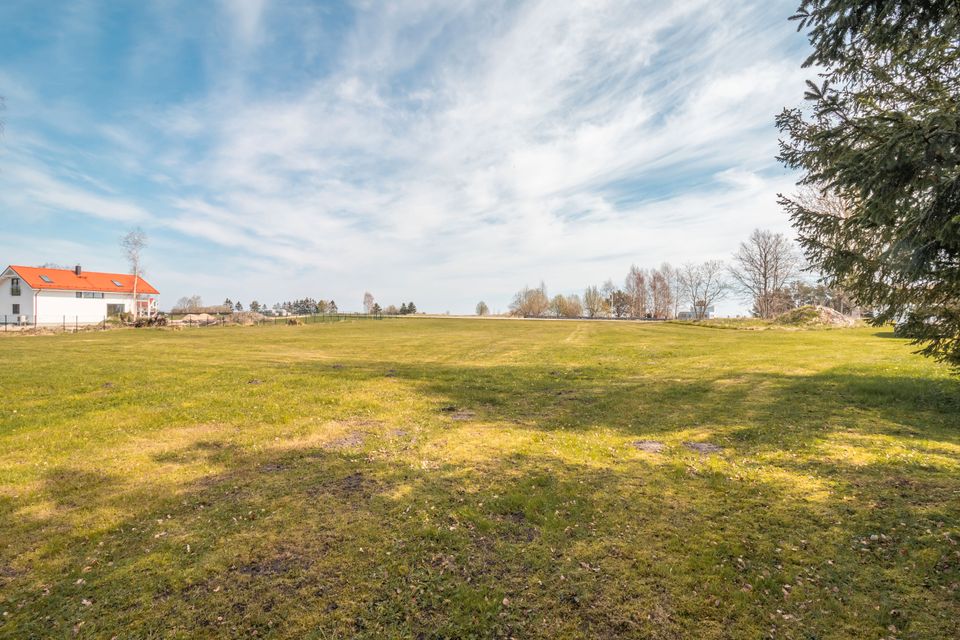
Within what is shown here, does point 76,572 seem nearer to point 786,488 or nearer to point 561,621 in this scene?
point 561,621

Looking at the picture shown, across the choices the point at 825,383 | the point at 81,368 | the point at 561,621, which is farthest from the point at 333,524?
the point at 81,368

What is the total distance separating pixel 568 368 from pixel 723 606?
1635 cm

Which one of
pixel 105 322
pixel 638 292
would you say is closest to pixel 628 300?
pixel 638 292

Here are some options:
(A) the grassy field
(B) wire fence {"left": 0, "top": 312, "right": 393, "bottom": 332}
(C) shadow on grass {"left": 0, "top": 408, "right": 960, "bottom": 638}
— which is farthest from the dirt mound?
(B) wire fence {"left": 0, "top": 312, "right": 393, "bottom": 332}

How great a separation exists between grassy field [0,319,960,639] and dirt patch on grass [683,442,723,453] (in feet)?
0.55

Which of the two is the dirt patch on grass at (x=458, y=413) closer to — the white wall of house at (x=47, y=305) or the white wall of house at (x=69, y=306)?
the white wall of house at (x=47, y=305)

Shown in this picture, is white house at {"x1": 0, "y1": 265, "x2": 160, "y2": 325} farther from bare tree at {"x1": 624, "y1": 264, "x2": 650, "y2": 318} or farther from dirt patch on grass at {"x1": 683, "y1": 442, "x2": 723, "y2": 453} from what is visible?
bare tree at {"x1": 624, "y1": 264, "x2": 650, "y2": 318}

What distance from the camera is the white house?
58.3 metres

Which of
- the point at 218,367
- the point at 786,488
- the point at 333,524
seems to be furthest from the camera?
the point at 218,367

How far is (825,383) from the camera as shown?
14.8 meters

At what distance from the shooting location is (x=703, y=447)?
934cm

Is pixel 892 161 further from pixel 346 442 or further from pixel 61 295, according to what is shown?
pixel 61 295

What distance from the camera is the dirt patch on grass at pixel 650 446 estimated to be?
9.21 m

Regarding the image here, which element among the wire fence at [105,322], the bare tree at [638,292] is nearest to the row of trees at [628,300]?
the bare tree at [638,292]
